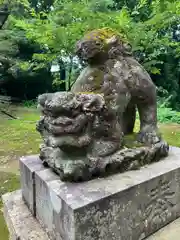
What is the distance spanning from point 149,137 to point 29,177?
2.65ft

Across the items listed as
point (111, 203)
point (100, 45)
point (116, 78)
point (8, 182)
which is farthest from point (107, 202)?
point (8, 182)

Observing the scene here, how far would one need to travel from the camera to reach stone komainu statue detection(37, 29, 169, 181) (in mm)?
1237

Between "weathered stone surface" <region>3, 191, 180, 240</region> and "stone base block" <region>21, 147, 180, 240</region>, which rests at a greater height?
"stone base block" <region>21, 147, 180, 240</region>

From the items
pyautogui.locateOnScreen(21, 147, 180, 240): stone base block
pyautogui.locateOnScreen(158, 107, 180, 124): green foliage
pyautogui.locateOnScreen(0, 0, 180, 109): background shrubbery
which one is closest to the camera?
pyautogui.locateOnScreen(21, 147, 180, 240): stone base block

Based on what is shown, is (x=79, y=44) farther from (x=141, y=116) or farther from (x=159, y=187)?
(x=159, y=187)

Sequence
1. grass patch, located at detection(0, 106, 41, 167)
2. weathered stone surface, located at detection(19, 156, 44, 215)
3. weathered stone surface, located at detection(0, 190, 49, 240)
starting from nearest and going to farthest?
1. weathered stone surface, located at detection(0, 190, 49, 240)
2. weathered stone surface, located at detection(19, 156, 44, 215)
3. grass patch, located at detection(0, 106, 41, 167)

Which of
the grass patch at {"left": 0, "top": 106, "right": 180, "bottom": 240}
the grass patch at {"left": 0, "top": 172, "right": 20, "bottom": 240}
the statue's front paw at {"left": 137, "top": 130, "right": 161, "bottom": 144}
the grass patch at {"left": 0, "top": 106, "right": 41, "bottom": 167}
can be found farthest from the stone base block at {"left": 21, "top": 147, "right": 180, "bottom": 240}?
the grass patch at {"left": 0, "top": 106, "right": 41, "bottom": 167}

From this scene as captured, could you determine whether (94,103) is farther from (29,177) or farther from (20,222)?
(20,222)

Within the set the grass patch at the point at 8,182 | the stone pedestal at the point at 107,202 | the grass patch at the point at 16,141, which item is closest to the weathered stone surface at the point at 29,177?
the stone pedestal at the point at 107,202

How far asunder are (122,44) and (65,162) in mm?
817

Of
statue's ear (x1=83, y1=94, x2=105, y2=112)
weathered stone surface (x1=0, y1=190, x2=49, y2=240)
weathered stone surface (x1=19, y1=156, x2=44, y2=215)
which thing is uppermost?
statue's ear (x1=83, y1=94, x2=105, y2=112)

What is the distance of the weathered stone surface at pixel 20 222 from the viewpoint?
4.49 feet

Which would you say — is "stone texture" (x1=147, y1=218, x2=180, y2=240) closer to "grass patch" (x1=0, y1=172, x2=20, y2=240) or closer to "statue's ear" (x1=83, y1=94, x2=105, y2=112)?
"statue's ear" (x1=83, y1=94, x2=105, y2=112)

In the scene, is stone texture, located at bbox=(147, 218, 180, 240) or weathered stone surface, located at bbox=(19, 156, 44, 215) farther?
weathered stone surface, located at bbox=(19, 156, 44, 215)
